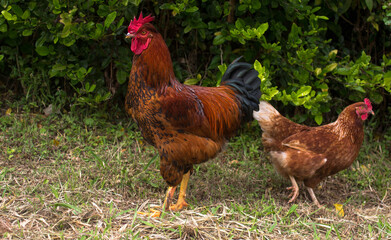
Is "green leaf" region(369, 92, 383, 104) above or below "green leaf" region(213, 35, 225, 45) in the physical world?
below

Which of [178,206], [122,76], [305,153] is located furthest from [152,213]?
[122,76]

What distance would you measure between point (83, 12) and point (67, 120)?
1286 mm

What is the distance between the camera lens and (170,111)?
3670 mm

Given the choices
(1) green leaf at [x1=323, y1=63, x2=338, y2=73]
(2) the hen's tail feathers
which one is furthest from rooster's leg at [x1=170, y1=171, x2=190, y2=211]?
(1) green leaf at [x1=323, y1=63, x2=338, y2=73]

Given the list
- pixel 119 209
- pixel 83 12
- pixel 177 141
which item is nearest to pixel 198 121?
pixel 177 141

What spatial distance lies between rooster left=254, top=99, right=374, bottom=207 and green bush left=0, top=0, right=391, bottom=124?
12.0 inches

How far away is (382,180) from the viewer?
484 cm

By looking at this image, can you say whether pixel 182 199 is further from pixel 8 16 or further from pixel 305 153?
pixel 8 16

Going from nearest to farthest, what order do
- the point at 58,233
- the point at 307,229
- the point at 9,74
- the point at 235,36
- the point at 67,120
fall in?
the point at 58,233
the point at 307,229
the point at 235,36
the point at 67,120
the point at 9,74

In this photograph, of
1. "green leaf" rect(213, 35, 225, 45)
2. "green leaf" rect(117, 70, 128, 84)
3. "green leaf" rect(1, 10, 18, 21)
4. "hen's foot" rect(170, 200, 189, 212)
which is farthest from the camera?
"green leaf" rect(117, 70, 128, 84)

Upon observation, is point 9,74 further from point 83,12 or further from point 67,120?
point 83,12

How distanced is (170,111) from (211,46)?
1.92 meters

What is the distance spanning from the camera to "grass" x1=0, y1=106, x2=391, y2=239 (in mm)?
3477

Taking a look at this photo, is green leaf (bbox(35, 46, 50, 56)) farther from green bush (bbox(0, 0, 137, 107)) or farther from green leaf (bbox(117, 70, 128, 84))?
green leaf (bbox(117, 70, 128, 84))
